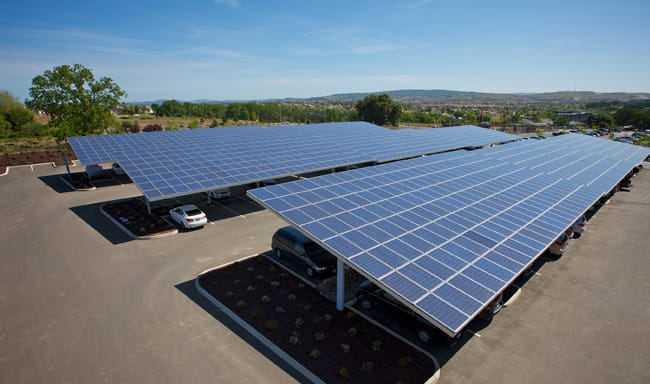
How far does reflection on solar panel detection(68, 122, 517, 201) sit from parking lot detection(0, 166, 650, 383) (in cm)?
424

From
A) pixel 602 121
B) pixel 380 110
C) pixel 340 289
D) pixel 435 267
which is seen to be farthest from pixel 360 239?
pixel 602 121

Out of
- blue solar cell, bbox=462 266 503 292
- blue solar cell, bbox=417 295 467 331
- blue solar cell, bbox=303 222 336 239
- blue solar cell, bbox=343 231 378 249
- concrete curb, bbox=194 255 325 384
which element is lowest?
concrete curb, bbox=194 255 325 384

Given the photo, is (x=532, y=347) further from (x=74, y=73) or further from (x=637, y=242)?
(x=74, y=73)

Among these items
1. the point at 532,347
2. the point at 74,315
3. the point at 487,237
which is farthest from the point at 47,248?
the point at 532,347

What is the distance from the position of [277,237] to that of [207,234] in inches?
253

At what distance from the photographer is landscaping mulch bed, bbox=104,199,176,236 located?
22.5m

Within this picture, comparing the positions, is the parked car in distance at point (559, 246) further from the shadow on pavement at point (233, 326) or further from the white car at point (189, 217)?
the white car at point (189, 217)

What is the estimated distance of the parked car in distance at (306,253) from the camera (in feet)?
55.6

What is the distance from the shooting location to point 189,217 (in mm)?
22766

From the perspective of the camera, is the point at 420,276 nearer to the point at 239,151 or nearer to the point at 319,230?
the point at 319,230

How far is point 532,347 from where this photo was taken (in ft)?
41.5

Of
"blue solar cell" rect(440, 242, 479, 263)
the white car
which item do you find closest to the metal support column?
"blue solar cell" rect(440, 242, 479, 263)

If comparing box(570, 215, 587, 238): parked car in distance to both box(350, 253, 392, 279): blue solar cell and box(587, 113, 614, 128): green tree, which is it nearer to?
box(350, 253, 392, 279): blue solar cell

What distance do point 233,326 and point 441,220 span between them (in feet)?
34.7
